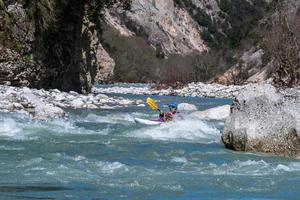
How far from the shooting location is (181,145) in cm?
1525

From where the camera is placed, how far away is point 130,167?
1142cm

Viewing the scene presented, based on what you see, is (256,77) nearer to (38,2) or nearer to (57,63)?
(57,63)

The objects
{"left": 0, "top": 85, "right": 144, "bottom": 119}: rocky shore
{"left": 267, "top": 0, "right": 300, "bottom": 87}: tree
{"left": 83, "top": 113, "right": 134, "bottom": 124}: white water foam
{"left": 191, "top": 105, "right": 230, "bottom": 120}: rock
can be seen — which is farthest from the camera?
{"left": 267, "top": 0, "right": 300, "bottom": 87}: tree

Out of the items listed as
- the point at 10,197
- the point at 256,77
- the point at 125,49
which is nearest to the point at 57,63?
the point at 10,197

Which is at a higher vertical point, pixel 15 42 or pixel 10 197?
pixel 15 42

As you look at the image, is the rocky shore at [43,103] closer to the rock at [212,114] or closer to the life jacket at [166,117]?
the life jacket at [166,117]

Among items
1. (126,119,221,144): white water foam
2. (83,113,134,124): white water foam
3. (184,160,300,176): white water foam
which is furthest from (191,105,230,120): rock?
(184,160,300,176): white water foam

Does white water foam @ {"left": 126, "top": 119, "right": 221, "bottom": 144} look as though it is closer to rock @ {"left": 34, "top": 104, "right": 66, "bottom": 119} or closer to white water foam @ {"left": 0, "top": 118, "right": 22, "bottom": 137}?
white water foam @ {"left": 0, "top": 118, "right": 22, "bottom": 137}

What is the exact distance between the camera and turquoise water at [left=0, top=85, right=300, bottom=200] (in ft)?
29.9

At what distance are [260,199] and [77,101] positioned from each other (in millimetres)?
20576

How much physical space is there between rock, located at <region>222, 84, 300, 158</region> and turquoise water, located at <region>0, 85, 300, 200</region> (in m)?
0.49

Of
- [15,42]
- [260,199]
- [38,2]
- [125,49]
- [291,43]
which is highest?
[125,49]

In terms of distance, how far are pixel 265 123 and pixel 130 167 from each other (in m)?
3.90

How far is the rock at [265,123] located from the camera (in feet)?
44.7
